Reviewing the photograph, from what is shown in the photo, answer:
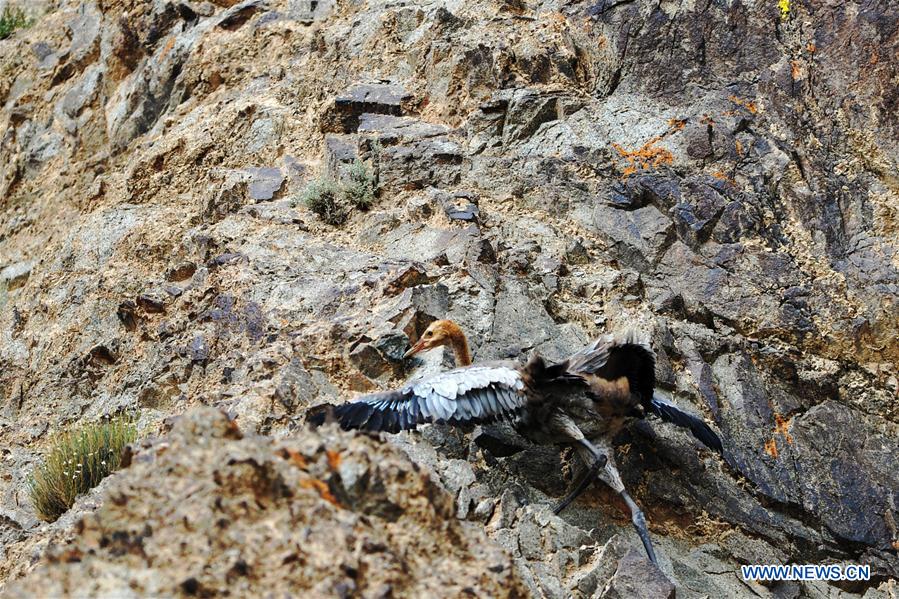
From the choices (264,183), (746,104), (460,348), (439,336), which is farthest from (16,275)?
(746,104)

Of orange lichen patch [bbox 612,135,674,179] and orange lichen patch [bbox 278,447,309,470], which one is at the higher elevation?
orange lichen patch [bbox 278,447,309,470]

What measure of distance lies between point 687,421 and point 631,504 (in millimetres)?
901

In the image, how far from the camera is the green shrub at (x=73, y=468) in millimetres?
6535

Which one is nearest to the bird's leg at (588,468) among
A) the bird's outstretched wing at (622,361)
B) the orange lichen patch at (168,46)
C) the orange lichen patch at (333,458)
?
the bird's outstretched wing at (622,361)

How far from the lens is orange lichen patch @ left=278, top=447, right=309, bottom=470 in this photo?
3428mm

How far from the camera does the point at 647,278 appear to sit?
8000mm

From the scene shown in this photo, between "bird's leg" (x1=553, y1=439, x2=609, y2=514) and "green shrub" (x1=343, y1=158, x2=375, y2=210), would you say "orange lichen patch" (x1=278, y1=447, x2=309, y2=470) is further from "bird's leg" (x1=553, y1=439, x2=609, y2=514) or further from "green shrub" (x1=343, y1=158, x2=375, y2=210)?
"green shrub" (x1=343, y1=158, x2=375, y2=210)

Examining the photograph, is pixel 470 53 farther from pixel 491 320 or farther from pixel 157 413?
pixel 157 413

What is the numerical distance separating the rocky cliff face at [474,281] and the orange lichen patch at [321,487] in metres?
0.01

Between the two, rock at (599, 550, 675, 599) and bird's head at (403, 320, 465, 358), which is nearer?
rock at (599, 550, 675, 599)

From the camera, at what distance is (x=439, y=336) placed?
6.73 metres

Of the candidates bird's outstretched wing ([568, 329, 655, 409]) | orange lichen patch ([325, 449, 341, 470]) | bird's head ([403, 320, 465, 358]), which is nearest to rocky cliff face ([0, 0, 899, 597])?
orange lichen patch ([325, 449, 341, 470])

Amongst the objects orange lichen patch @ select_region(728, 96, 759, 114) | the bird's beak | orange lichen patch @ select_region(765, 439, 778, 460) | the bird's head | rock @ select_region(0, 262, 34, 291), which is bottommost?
orange lichen patch @ select_region(765, 439, 778, 460)

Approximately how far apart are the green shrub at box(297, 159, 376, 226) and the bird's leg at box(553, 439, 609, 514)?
377 centimetres
